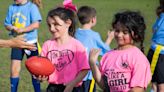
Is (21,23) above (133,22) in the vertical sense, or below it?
below

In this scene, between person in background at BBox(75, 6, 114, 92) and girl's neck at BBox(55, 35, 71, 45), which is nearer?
girl's neck at BBox(55, 35, 71, 45)

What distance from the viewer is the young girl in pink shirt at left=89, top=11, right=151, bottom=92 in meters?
4.01

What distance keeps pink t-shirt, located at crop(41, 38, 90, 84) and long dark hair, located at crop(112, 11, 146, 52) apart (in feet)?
2.00

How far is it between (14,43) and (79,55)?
0.61 meters

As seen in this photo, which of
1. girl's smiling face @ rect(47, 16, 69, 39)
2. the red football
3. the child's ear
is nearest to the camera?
the red football

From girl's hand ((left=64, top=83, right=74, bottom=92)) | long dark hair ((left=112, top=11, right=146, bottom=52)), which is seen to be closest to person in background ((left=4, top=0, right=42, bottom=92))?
girl's hand ((left=64, top=83, right=74, bottom=92))

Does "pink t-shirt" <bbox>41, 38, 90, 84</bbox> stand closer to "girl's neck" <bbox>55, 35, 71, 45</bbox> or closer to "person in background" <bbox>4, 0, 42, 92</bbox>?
"girl's neck" <bbox>55, 35, 71, 45</bbox>

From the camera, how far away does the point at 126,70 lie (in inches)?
159

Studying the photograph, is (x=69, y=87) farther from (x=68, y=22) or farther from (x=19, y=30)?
(x=19, y=30)

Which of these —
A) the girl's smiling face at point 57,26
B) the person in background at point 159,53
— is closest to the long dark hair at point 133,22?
the girl's smiling face at point 57,26

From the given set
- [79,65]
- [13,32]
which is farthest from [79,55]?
[13,32]

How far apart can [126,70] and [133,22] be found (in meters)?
0.42

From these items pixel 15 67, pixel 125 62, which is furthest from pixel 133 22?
pixel 15 67

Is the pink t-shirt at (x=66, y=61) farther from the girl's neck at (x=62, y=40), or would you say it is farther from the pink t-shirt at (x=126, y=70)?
the pink t-shirt at (x=126, y=70)
